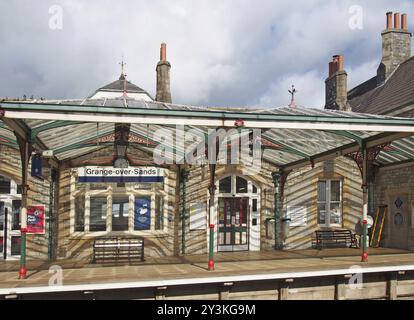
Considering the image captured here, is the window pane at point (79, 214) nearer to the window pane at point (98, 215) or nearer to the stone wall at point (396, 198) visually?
the window pane at point (98, 215)

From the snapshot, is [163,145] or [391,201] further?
[391,201]

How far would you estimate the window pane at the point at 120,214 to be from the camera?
481 inches

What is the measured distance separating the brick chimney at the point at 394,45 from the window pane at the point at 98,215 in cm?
1370

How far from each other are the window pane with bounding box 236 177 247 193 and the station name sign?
265 cm

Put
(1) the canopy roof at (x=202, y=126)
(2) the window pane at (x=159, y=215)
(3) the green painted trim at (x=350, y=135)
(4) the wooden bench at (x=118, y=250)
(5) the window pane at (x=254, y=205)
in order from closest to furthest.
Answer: (1) the canopy roof at (x=202, y=126) → (3) the green painted trim at (x=350, y=135) → (4) the wooden bench at (x=118, y=250) → (2) the window pane at (x=159, y=215) → (5) the window pane at (x=254, y=205)

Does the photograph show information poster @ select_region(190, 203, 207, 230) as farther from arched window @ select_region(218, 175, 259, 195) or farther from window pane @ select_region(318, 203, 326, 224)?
window pane @ select_region(318, 203, 326, 224)

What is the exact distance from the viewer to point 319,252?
12344mm

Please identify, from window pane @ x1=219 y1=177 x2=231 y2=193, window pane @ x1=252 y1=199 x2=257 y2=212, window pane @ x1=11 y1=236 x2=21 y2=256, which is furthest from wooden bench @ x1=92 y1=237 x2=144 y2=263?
window pane @ x1=252 y1=199 x2=257 y2=212

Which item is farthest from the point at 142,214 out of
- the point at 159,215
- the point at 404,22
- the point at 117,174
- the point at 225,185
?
the point at 404,22

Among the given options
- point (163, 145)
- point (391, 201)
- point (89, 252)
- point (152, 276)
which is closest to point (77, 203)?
point (89, 252)

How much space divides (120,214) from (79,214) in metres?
1.16

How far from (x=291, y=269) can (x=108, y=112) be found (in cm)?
488

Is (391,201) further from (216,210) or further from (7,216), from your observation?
(7,216)

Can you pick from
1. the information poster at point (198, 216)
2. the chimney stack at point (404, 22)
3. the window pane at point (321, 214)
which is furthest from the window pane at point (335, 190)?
the chimney stack at point (404, 22)
